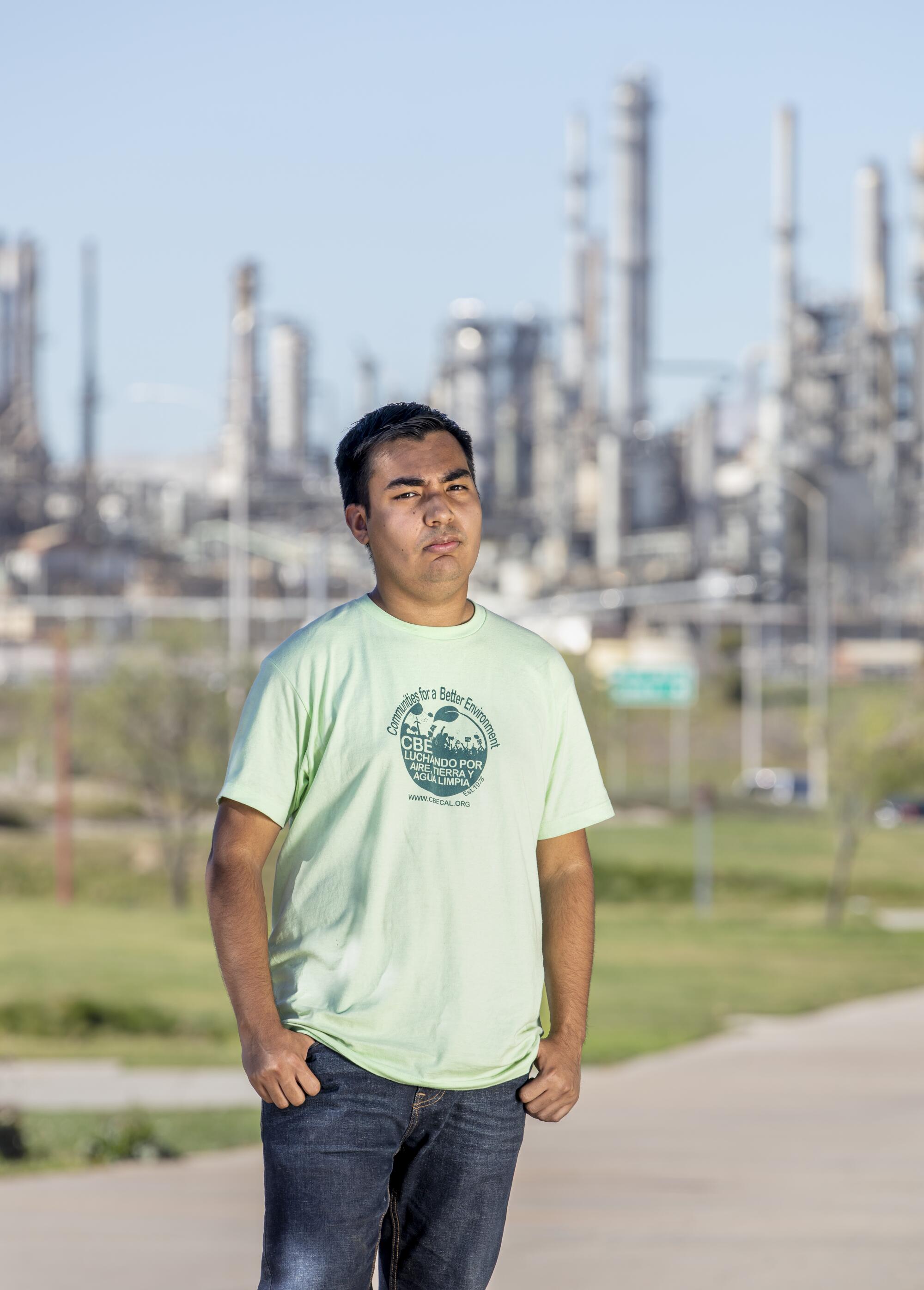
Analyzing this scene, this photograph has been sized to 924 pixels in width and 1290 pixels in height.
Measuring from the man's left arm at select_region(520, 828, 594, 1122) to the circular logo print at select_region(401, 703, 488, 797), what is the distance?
0.27 m

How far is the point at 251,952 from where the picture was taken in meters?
2.89

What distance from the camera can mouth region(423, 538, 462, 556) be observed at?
9.98ft

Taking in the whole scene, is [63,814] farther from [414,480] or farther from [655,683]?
[414,480]

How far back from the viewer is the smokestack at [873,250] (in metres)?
64.4

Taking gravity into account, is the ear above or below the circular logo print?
above

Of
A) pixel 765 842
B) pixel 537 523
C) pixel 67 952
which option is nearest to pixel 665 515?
pixel 537 523

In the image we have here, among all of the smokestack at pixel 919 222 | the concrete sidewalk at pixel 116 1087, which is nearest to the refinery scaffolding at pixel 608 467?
the smokestack at pixel 919 222

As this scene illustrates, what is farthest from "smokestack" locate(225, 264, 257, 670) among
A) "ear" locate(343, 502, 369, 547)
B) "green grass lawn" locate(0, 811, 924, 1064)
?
"ear" locate(343, 502, 369, 547)

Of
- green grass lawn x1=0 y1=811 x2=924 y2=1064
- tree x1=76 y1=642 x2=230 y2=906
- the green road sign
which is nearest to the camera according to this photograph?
green grass lawn x1=0 y1=811 x2=924 y2=1064

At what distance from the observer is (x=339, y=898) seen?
2904mm

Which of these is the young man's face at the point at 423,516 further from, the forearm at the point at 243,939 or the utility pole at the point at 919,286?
the utility pole at the point at 919,286

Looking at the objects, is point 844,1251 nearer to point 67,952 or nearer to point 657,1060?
point 657,1060

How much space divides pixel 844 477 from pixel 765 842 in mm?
26481

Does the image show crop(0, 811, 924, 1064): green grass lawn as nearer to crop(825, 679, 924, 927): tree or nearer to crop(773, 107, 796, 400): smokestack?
crop(825, 679, 924, 927): tree
